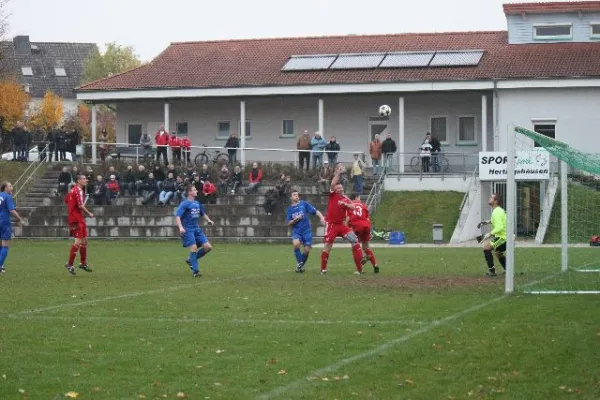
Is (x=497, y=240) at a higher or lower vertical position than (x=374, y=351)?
higher

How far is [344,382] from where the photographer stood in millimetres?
10750

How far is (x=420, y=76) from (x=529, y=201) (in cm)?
1249

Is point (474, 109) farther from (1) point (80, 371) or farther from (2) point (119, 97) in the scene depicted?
(1) point (80, 371)

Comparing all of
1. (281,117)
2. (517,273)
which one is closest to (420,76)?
(281,117)

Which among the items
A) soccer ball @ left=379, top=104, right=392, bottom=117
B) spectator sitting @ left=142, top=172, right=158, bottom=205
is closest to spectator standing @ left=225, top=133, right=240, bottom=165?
spectator sitting @ left=142, top=172, right=158, bottom=205

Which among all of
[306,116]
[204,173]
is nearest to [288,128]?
[306,116]

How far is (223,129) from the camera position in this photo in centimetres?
5728

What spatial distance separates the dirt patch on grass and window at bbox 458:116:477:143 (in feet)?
101

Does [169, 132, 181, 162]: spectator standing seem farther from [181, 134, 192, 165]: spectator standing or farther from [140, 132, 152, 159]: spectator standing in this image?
[140, 132, 152, 159]: spectator standing

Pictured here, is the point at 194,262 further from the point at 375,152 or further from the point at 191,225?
the point at 375,152

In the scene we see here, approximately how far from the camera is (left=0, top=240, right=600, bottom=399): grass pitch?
10.6 metres

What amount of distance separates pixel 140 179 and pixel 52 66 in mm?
76629

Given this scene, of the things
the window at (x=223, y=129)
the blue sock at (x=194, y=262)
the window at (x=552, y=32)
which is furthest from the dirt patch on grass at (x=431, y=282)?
the window at (x=223, y=129)

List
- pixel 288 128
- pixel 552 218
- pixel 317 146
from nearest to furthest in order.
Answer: pixel 552 218 < pixel 317 146 < pixel 288 128
